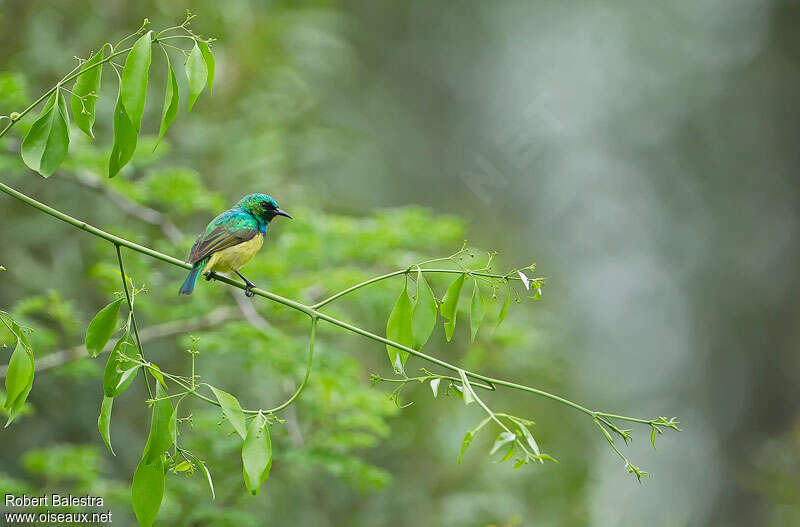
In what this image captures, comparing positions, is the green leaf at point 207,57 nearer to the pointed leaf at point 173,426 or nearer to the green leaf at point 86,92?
the green leaf at point 86,92

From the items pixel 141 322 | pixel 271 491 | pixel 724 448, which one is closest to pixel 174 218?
pixel 141 322

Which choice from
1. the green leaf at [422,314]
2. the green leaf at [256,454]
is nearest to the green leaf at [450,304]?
the green leaf at [422,314]

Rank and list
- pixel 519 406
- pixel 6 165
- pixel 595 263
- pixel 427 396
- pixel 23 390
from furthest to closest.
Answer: pixel 595 263, pixel 519 406, pixel 427 396, pixel 6 165, pixel 23 390

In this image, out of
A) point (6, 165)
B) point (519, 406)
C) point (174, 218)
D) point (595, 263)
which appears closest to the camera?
point (6, 165)

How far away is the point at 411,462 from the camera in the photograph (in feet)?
15.2

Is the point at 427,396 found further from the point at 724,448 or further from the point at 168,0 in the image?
the point at 724,448

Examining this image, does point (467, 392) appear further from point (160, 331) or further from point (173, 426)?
point (160, 331)

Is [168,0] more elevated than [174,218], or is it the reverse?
[168,0]

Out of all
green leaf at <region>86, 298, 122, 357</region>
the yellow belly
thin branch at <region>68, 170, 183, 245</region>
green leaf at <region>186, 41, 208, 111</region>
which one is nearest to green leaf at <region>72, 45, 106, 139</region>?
green leaf at <region>186, 41, 208, 111</region>

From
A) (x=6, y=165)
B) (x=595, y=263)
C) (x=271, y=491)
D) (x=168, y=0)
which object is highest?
(x=168, y=0)

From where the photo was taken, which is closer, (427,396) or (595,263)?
(427,396)

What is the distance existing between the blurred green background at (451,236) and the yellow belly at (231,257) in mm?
1102

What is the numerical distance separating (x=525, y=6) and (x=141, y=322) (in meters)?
4.54

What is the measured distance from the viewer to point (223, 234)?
1.50 meters
